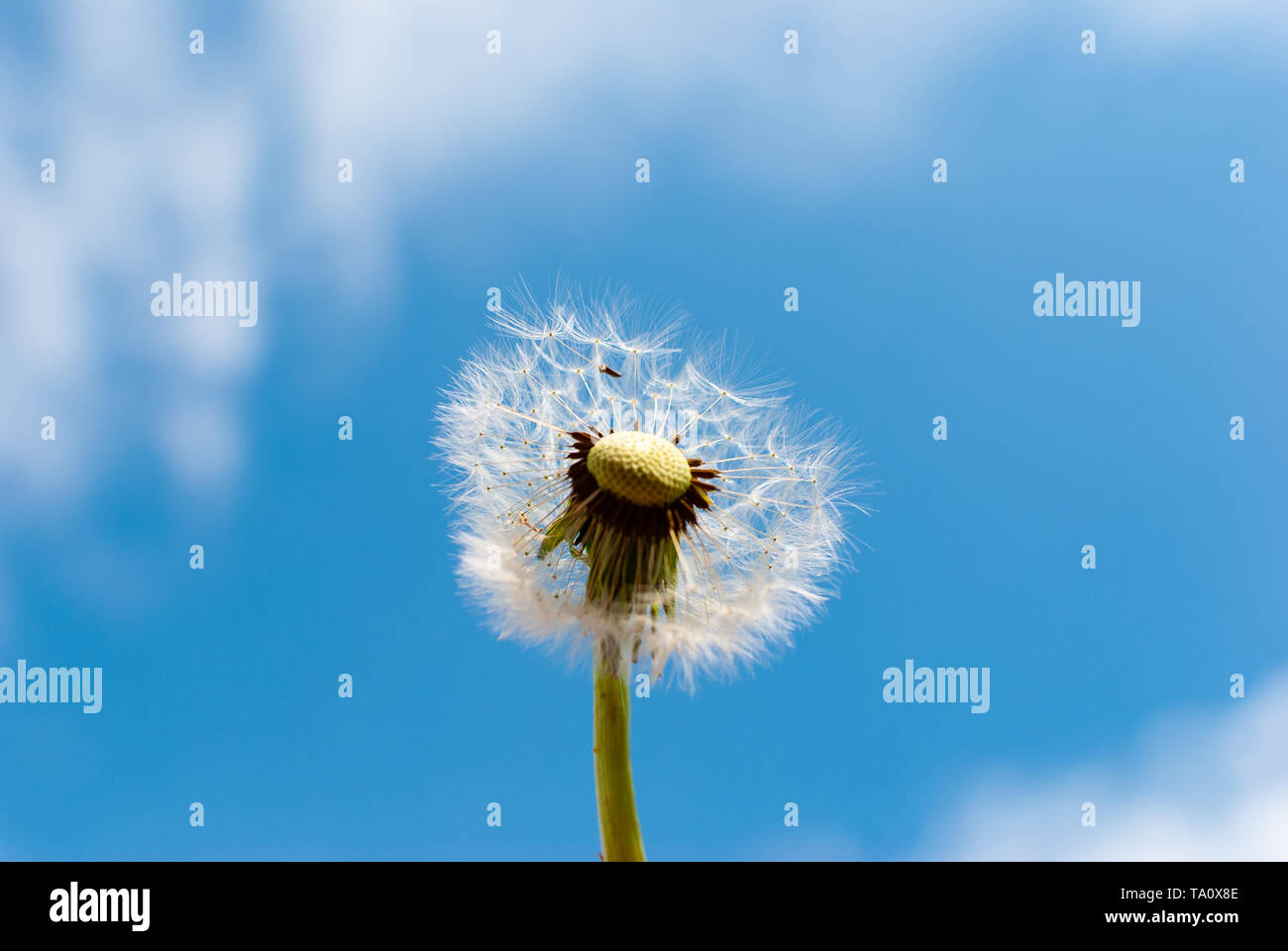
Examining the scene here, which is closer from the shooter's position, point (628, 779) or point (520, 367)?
point (628, 779)

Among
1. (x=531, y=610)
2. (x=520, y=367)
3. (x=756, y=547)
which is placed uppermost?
(x=520, y=367)

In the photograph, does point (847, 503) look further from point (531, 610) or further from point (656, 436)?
point (531, 610)
